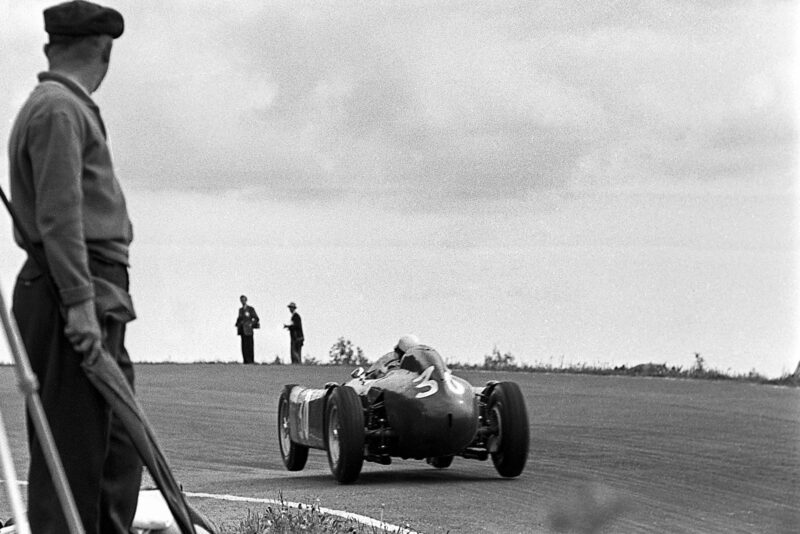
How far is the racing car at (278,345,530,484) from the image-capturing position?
1254 cm

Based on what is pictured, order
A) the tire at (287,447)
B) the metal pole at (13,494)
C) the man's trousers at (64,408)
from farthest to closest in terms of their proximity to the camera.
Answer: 1. the tire at (287,447)
2. the man's trousers at (64,408)
3. the metal pole at (13,494)

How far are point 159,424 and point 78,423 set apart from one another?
16068 millimetres

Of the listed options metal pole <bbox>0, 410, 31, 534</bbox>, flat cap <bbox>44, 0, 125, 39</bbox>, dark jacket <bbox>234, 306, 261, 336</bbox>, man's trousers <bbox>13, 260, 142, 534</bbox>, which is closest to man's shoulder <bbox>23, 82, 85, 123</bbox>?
flat cap <bbox>44, 0, 125, 39</bbox>

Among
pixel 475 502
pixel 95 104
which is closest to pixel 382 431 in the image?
pixel 475 502

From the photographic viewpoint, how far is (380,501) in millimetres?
11531

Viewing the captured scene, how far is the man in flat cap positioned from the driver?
786cm

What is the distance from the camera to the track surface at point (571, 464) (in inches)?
415

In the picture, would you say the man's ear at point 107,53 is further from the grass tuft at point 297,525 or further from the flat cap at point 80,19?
the grass tuft at point 297,525

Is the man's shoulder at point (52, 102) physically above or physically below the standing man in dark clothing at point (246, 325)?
below

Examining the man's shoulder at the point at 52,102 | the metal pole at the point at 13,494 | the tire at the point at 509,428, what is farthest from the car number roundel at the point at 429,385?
the metal pole at the point at 13,494

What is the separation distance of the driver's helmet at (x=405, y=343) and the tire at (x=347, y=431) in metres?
0.79

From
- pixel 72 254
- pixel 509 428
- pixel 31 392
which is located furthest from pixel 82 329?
pixel 509 428

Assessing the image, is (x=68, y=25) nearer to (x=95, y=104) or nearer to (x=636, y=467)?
(x=95, y=104)

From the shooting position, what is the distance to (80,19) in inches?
207
